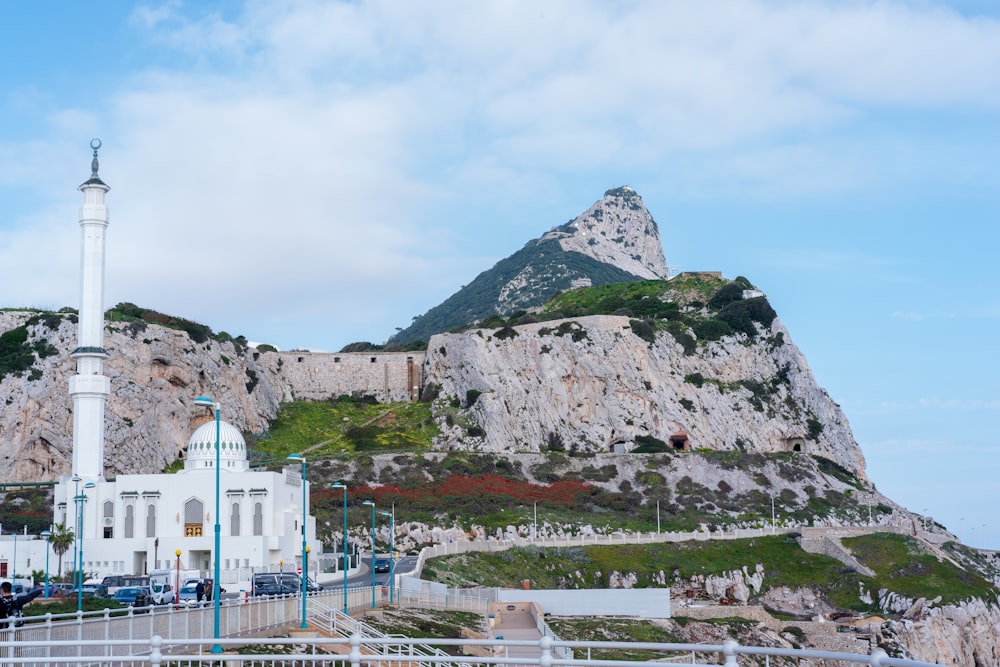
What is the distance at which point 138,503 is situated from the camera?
7019 cm

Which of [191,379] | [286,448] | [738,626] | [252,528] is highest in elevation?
[191,379]

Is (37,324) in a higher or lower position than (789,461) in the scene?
higher

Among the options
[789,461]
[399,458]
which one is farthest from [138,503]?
[789,461]

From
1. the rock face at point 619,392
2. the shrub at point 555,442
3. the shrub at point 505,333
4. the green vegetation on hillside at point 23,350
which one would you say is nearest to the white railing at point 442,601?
the rock face at point 619,392

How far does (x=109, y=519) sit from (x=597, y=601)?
1239 inches

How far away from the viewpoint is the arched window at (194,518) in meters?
69.8

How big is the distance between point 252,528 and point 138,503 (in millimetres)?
7618

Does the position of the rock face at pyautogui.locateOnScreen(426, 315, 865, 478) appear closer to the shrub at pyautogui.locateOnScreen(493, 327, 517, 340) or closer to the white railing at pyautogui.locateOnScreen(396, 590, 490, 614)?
the shrub at pyautogui.locateOnScreen(493, 327, 517, 340)

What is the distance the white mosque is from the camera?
68.0m

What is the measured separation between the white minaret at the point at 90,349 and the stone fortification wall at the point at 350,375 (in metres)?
51.7

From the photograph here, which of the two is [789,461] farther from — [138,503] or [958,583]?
[138,503]

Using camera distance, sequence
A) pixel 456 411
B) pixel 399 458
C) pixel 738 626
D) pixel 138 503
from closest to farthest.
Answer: pixel 738 626 → pixel 138 503 → pixel 399 458 → pixel 456 411

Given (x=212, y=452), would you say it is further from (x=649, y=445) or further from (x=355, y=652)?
(x=355, y=652)

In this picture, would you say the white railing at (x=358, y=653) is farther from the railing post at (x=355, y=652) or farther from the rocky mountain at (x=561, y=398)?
the rocky mountain at (x=561, y=398)
